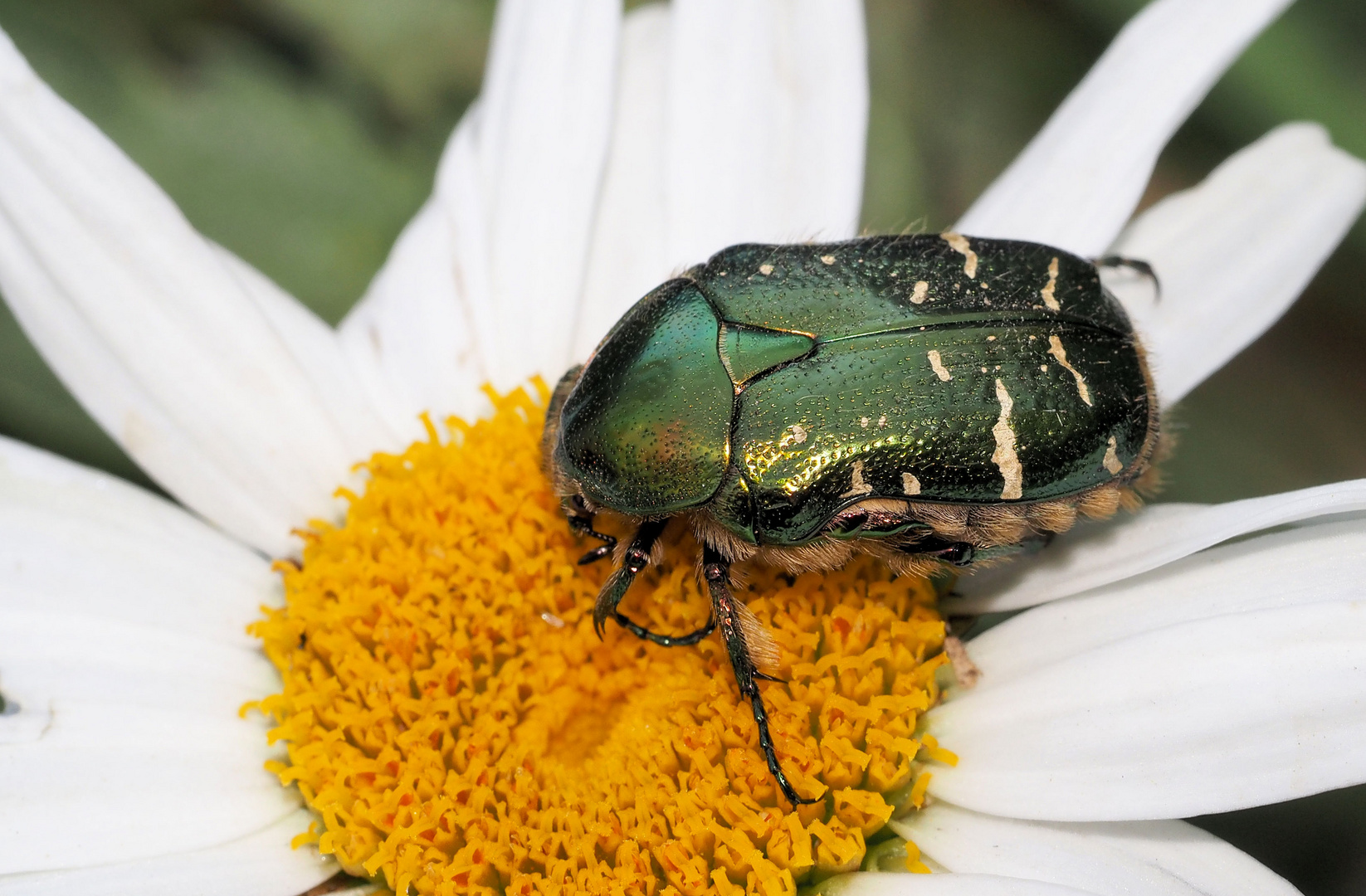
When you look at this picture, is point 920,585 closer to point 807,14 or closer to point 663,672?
point 663,672

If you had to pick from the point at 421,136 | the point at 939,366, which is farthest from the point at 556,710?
the point at 421,136

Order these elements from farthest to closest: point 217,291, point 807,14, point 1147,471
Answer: point 807,14 < point 217,291 < point 1147,471

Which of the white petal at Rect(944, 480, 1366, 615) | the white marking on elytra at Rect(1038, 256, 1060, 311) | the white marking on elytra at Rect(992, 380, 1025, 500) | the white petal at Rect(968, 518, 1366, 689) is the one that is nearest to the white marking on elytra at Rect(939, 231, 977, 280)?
the white marking on elytra at Rect(1038, 256, 1060, 311)

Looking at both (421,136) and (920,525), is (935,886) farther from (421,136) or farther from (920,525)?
(421,136)

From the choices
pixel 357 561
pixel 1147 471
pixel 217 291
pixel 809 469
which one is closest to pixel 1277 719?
pixel 1147 471

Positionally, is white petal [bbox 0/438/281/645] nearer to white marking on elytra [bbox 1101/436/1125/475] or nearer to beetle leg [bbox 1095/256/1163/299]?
white marking on elytra [bbox 1101/436/1125/475]

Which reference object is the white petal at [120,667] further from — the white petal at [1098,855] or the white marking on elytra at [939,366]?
the white marking on elytra at [939,366]
